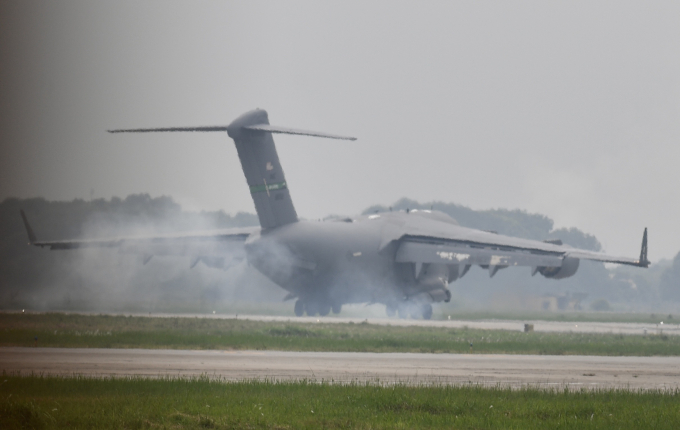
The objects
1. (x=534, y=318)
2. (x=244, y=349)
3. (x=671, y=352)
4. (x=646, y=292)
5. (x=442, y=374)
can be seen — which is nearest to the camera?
(x=442, y=374)

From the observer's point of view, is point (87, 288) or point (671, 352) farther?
point (87, 288)

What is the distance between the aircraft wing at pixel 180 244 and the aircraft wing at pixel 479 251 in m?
9.82

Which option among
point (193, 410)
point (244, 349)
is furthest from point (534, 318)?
point (193, 410)

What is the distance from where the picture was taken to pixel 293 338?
3412cm

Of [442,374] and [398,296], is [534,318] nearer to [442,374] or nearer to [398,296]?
[398,296]

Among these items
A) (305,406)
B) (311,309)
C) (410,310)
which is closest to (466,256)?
(410,310)

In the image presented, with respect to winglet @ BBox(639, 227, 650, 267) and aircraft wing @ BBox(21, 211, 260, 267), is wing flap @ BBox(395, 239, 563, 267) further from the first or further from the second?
aircraft wing @ BBox(21, 211, 260, 267)

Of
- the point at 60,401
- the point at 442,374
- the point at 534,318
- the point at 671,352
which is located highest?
the point at 60,401

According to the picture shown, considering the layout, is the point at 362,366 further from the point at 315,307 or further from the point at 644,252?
the point at 315,307

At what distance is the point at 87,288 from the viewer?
51844 millimetres

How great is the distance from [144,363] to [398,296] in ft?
105

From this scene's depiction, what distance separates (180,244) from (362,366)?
26122 mm

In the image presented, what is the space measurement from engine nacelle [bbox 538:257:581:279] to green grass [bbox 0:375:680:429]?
30.9 metres

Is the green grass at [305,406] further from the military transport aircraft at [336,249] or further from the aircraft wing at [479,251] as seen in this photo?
the aircraft wing at [479,251]
